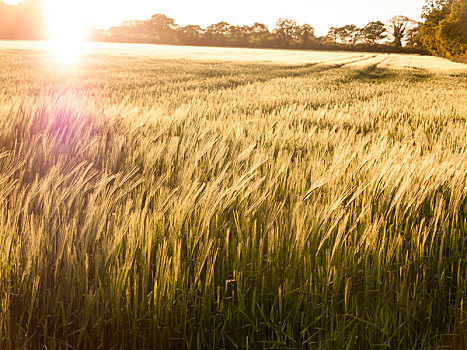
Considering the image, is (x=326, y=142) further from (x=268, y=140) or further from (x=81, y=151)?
(x=81, y=151)

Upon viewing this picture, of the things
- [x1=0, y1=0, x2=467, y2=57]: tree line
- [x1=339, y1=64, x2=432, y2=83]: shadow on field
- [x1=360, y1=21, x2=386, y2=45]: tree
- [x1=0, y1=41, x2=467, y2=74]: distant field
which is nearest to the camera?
[x1=339, y1=64, x2=432, y2=83]: shadow on field

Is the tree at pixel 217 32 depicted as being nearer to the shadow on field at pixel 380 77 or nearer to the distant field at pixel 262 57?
the distant field at pixel 262 57

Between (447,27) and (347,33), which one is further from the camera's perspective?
(347,33)

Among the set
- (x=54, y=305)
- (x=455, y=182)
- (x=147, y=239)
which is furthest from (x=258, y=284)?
(x=455, y=182)

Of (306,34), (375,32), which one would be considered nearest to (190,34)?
(306,34)

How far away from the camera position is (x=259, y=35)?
89.6 meters

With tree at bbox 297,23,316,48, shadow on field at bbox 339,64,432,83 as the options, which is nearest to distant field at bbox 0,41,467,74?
shadow on field at bbox 339,64,432,83

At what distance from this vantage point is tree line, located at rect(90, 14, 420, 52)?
260ft

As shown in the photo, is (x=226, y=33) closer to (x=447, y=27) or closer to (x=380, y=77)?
(x=447, y=27)

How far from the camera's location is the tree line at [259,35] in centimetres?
7919

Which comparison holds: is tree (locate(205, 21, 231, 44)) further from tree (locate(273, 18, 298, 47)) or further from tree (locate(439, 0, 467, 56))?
tree (locate(439, 0, 467, 56))

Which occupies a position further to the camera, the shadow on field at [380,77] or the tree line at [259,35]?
the tree line at [259,35]

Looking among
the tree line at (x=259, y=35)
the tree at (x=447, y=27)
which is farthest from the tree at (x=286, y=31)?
the tree at (x=447, y=27)

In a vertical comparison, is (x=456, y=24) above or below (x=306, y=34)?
below
